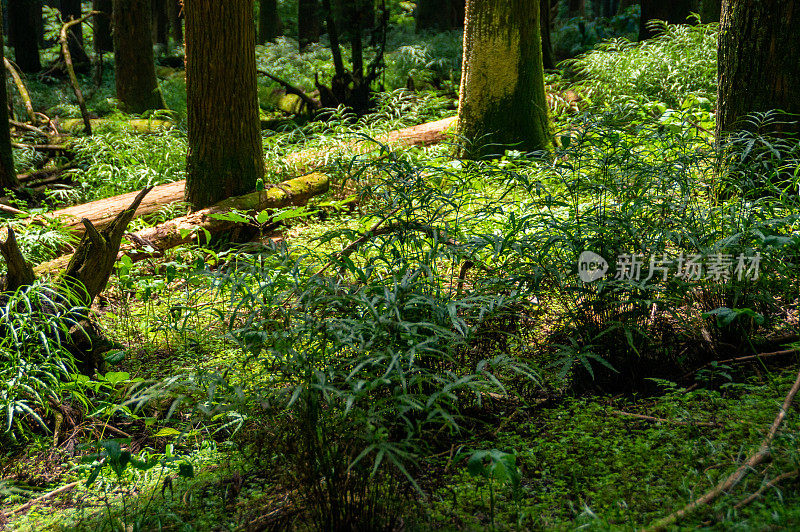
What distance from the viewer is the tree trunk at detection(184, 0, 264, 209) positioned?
611 centimetres

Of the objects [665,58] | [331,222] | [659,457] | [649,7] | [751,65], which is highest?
[649,7]

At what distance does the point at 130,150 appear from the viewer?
8.48 meters

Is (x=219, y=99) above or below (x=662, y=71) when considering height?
below

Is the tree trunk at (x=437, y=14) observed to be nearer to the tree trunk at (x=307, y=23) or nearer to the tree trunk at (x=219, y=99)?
the tree trunk at (x=307, y=23)

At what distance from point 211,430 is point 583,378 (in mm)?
1878

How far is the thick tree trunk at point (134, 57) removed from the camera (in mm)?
11461

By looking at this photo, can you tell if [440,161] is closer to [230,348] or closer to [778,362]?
[230,348]

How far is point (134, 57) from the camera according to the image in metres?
11.7

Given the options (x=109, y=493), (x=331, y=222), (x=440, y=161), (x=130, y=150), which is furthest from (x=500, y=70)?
(x=109, y=493)

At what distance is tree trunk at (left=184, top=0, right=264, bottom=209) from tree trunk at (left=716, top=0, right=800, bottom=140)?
434 centimetres

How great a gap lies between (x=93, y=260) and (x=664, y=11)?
1216 cm

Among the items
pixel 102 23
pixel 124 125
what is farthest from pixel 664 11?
pixel 102 23

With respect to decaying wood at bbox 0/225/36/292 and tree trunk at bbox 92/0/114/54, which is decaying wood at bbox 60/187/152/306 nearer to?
decaying wood at bbox 0/225/36/292

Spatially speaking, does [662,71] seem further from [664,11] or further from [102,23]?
[102,23]
